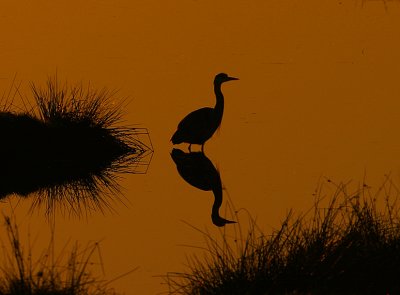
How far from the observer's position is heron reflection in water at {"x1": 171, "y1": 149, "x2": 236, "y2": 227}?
17.0 meters

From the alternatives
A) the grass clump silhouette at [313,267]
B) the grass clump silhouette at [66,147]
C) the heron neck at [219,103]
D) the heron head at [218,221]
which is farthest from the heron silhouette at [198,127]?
the grass clump silhouette at [313,267]

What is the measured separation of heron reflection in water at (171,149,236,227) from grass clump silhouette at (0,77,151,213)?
1.59 feet

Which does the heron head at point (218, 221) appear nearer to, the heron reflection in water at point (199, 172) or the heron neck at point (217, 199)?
the heron neck at point (217, 199)

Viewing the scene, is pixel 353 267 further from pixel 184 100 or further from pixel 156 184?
pixel 184 100

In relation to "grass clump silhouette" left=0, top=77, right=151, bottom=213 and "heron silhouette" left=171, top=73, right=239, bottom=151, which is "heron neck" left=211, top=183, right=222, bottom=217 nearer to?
"grass clump silhouette" left=0, top=77, right=151, bottom=213

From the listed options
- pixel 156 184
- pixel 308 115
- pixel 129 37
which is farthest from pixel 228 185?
pixel 129 37

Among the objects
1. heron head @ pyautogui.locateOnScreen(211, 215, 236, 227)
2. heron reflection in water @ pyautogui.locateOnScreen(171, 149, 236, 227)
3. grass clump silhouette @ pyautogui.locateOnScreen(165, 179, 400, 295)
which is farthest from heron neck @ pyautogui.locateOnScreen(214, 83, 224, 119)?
grass clump silhouette @ pyautogui.locateOnScreen(165, 179, 400, 295)

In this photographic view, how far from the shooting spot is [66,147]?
716 inches

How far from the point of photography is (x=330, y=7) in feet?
98.4

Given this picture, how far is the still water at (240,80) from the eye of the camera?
53.0ft

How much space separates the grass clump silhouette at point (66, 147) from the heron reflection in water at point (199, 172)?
483mm

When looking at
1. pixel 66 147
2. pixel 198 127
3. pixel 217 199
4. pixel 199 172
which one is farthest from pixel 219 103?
pixel 217 199

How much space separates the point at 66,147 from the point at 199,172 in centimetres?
162

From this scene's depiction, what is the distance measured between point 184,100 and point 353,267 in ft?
36.9
